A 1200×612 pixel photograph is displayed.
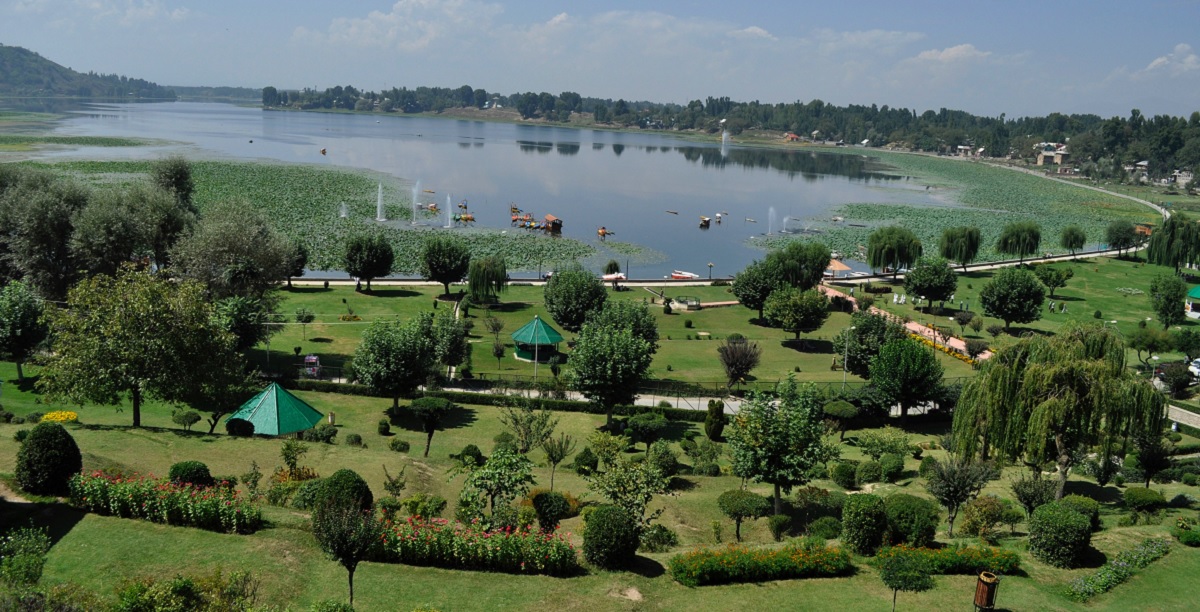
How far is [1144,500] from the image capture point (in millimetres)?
24203

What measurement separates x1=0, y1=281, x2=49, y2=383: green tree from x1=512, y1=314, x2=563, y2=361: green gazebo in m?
21.8

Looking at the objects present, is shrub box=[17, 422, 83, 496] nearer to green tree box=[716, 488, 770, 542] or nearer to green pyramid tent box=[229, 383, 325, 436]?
green pyramid tent box=[229, 383, 325, 436]

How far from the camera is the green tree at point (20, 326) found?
1366 inches

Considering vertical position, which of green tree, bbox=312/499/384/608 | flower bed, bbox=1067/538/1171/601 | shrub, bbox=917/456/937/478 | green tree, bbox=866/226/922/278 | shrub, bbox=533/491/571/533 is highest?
green tree, bbox=866/226/922/278

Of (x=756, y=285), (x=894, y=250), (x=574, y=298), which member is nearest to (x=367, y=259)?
(x=574, y=298)

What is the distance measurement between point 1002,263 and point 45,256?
3261 inches

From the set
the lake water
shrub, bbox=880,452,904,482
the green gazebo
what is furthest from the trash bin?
the lake water

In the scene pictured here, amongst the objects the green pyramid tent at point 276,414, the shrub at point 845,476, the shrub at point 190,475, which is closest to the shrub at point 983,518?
the shrub at point 845,476


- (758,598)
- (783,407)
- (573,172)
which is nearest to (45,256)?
(783,407)

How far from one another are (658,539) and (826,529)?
4.70m

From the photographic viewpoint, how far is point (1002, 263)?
285 feet

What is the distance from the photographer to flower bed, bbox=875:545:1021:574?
19.2 metres

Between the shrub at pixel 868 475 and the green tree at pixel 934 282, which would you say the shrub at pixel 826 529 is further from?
the green tree at pixel 934 282

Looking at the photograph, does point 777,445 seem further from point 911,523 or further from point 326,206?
point 326,206
